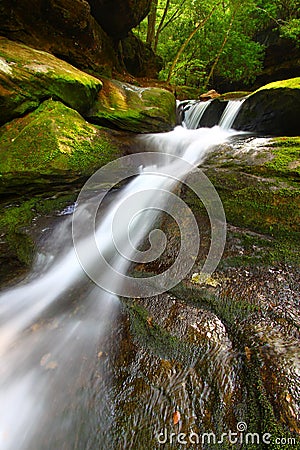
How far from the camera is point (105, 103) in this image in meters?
4.80

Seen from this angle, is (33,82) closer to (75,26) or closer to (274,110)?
(75,26)

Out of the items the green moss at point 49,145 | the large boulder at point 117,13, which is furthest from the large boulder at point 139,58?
the green moss at point 49,145

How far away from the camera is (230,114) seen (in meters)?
6.08

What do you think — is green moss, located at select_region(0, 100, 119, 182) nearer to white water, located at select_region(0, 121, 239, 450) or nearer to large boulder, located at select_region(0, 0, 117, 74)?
white water, located at select_region(0, 121, 239, 450)

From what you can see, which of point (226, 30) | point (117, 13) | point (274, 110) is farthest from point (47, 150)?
point (226, 30)

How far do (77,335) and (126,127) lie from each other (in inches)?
162

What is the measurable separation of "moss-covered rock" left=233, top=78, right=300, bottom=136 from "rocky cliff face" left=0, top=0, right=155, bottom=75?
3.81 meters

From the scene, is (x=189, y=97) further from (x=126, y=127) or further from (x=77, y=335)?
(x=77, y=335)

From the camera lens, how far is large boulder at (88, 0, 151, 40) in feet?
18.8

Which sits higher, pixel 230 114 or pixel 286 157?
pixel 230 114

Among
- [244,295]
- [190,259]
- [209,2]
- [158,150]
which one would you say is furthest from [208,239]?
[209,2]

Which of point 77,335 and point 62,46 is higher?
point 62,46

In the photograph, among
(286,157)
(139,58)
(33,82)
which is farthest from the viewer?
(139,58)

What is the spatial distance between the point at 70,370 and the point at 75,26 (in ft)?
20.7
